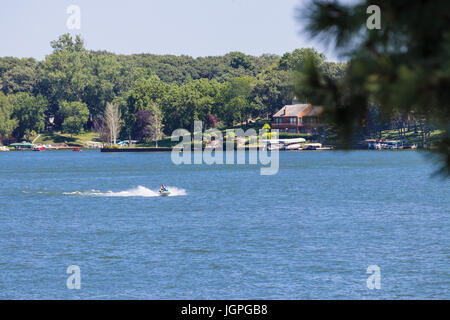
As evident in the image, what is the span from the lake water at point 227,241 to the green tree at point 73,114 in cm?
10347

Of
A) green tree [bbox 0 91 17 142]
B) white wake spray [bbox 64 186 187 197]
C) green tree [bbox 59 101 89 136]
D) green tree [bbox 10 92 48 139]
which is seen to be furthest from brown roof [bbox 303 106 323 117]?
green tree [bbox 0 91 17 142]

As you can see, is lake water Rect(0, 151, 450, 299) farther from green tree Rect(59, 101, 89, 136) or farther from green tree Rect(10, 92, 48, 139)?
green tree Rect(10, 92, 48, 139)

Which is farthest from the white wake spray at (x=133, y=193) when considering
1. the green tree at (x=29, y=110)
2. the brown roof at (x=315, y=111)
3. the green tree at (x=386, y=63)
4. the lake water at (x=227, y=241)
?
the green tree at (x=29, y=110)

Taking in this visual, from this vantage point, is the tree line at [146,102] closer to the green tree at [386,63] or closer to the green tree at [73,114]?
the green tree at [73,114]

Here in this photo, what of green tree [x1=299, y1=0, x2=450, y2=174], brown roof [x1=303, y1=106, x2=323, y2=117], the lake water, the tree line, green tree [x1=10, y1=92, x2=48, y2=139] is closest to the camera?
green tree [x1=299, y1=0, x2=450, y2=174]

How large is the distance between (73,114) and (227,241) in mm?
151620

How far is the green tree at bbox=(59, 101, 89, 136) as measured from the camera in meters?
187

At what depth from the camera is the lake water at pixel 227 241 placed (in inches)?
1259

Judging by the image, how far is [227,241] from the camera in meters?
43.7

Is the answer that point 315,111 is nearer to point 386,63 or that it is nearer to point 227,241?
point 386,63

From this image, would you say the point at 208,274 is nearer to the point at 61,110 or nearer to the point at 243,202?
the point at 243,202

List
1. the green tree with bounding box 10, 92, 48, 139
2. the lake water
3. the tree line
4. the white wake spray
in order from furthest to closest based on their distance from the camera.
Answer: the green tree with bounding box 10, 92, 48, 139
the tree line
the white wake spray
the lake water

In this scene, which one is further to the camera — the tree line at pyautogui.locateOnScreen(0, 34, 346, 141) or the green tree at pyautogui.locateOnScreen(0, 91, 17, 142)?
the green tree at pyautogui.locateOnScreen(0, 91, 17, 142)

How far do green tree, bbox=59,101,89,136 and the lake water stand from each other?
10347 centimetres
